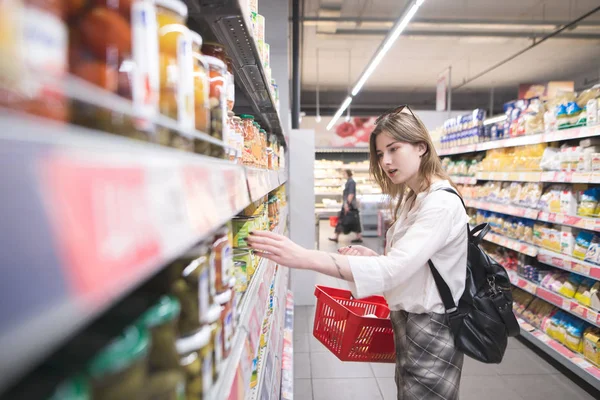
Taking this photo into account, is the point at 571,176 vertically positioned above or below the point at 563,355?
above

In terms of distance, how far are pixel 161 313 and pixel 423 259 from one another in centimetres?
109

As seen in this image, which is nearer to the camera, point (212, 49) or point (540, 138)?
point (212, 49)

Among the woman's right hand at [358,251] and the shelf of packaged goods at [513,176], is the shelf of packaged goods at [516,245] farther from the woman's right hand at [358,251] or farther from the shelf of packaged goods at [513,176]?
the woman's right hand at [358,251]

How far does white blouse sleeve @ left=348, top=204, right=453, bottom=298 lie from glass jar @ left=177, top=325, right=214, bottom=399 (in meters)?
0.75

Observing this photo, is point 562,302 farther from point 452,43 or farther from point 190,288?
point 452,43

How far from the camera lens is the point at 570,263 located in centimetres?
307

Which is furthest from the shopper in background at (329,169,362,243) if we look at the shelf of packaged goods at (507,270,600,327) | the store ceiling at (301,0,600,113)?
the shelf of packaged goods at (507,270,600,327)

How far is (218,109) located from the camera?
2.82 ft

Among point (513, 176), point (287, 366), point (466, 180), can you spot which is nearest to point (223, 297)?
point (287, 366)

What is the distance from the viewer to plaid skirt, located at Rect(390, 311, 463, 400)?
160cm

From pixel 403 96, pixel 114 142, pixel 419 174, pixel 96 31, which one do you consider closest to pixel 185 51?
pixel 96 31

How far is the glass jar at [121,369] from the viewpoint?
38cm

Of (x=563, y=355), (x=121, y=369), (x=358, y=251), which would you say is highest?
(x=121, y=369)

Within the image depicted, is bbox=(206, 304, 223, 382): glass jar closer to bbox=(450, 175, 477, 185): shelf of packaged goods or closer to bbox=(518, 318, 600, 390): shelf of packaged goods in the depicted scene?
bbox=(518, 318, 600, 390): shelf of packaged goods
